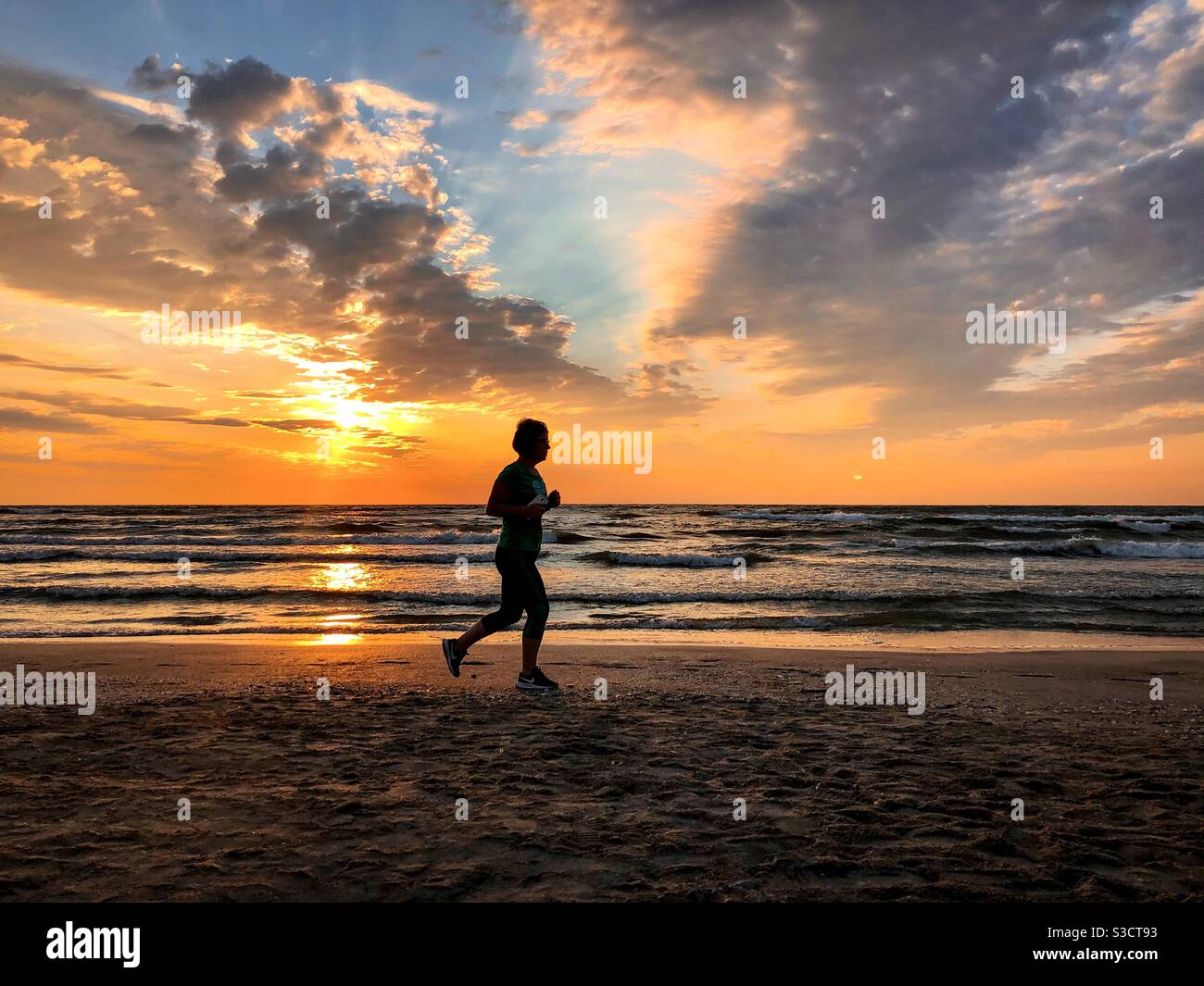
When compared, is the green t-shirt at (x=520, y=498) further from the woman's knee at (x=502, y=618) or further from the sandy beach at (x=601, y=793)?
the sandy beach at (x=601, y=793)

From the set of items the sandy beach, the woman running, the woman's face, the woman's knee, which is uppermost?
the woman's face

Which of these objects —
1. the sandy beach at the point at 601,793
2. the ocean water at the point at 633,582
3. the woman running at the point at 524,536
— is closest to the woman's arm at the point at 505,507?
the woman running at the point at 524,536

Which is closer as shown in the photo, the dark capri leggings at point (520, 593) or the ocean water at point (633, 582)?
the dark capri leggings at point (520, 593)

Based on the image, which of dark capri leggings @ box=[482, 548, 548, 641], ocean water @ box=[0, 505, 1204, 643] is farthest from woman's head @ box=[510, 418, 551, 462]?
ocean water @ box=[0, 505, 1204, 643]

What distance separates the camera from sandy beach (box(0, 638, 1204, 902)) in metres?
2.93

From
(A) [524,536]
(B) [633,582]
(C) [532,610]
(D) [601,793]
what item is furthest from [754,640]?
(B) [633,582]

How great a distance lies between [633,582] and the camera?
2027 cm

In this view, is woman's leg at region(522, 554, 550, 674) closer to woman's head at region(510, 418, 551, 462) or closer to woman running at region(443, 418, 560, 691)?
woman running at region(443, 418, 560, 691)

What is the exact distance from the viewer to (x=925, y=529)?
143 feet

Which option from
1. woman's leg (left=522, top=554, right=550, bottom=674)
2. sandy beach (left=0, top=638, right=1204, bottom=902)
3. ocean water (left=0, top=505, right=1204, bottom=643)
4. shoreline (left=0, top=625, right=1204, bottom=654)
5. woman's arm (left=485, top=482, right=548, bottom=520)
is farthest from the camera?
ocean water (left=0, top=505, right=1204, bottom=643)

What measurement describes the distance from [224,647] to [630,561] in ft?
60.3

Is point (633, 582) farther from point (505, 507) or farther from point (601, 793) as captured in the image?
point (601, 793)

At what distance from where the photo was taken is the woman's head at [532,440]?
22.7 ft

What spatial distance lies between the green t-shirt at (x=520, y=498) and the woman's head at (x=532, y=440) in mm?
147
